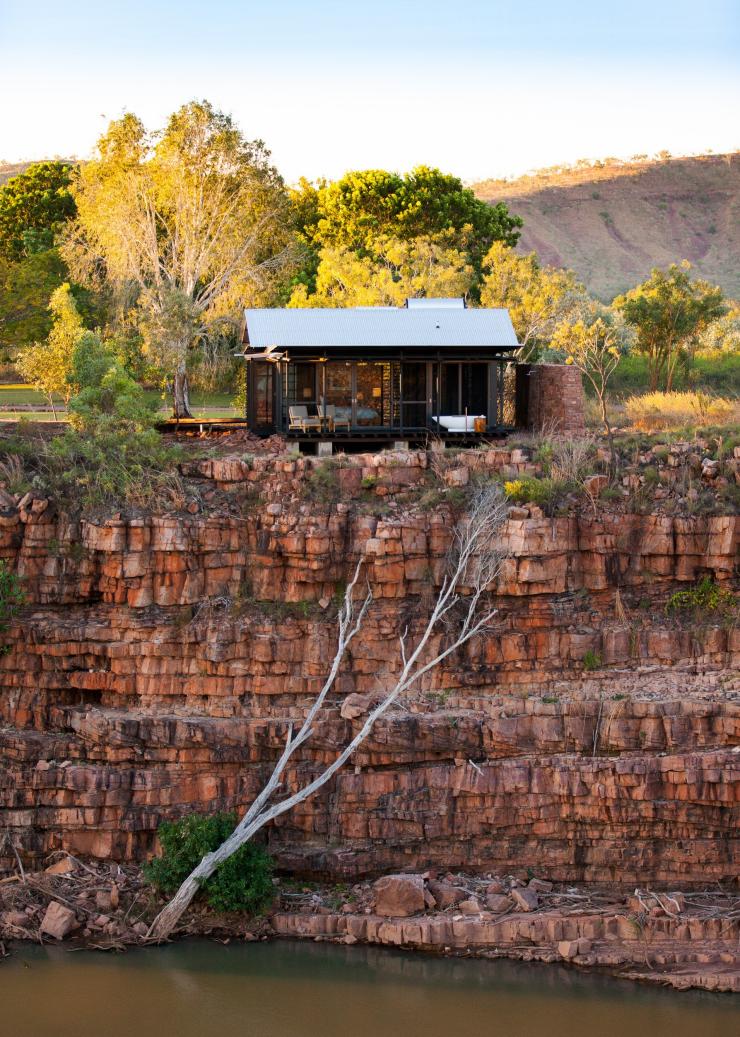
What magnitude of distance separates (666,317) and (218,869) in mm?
26029

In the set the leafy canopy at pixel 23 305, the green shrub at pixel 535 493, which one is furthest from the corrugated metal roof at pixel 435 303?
the leafy canopy at pixel 23 305

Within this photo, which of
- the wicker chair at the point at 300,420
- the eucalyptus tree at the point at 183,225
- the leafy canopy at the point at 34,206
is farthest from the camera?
the leafy canopy at the point at 34,206

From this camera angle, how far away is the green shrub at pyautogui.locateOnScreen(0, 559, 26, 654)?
900 inches

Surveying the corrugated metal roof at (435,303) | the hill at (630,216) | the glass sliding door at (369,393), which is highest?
the hill at (630,216)

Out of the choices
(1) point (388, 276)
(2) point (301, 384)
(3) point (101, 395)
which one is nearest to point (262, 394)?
(2) point (301, 384)

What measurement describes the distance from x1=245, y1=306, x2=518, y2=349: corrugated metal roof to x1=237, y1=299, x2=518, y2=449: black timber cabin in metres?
0.02

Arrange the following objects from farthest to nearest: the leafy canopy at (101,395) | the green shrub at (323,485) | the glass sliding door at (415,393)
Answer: the glass sliding door at (415,393), the leafy canopy at (101,395), the green shrub at (323,485)

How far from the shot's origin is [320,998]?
60.7ft

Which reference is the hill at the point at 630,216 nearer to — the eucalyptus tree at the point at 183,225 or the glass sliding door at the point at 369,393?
the eucalyptus tree at the point at 183,225

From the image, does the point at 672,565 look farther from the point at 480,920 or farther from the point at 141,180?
the point at 141,180

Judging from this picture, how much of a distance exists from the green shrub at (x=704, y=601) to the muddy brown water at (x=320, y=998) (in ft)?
25.8

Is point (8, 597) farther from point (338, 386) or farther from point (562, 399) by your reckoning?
point (562, 399)

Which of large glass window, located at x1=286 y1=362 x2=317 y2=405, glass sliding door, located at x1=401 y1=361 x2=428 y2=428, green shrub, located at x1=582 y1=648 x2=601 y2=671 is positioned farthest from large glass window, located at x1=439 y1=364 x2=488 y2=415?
green shrub, located at x1=582 y1=648 x2=601 y2=671

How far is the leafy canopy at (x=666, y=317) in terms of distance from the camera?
1549 inches
